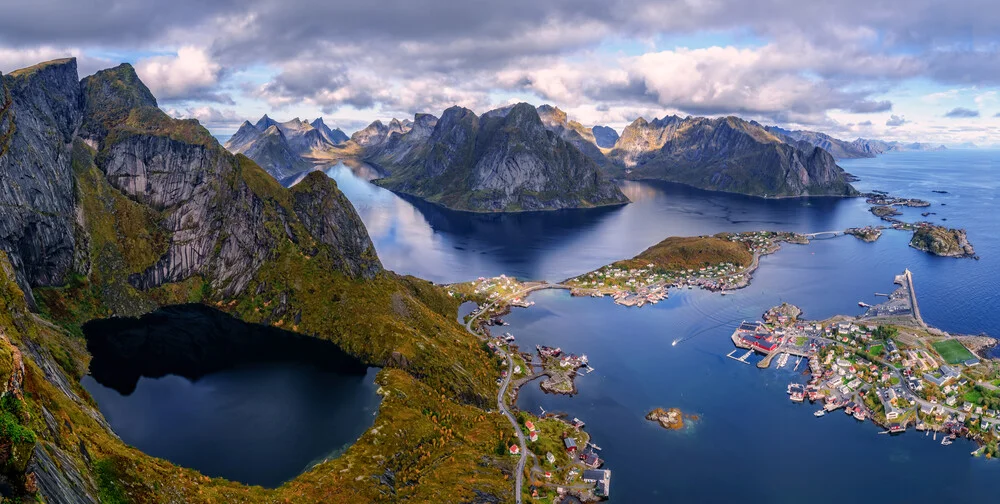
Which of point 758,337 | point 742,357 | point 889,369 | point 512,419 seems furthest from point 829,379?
point 512,419

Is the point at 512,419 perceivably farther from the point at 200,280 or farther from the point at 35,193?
the point at 35,193

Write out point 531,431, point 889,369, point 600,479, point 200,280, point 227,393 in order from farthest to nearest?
1. point 200,280
2. point 889,369
3. point 227,393
4. point 531,431
5. point 600,479

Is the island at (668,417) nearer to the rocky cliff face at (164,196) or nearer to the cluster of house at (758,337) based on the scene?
the cluster of house at (758,337)

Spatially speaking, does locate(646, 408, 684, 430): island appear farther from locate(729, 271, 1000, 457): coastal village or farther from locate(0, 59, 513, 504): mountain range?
locate(0, 59, 513, 504): mountain range

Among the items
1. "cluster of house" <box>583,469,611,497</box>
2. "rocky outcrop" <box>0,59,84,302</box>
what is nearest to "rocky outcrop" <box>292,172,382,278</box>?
"rocky outcrop" <box>0,59,84,302</box>

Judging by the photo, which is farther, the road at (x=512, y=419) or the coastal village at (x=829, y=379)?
the coastal village at (x=829, y=379)

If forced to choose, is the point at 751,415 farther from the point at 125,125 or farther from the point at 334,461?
the point at 125,125

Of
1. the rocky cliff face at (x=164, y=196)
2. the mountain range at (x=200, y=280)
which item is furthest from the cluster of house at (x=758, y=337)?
the rocky cliff face at (x=164, y=196)
